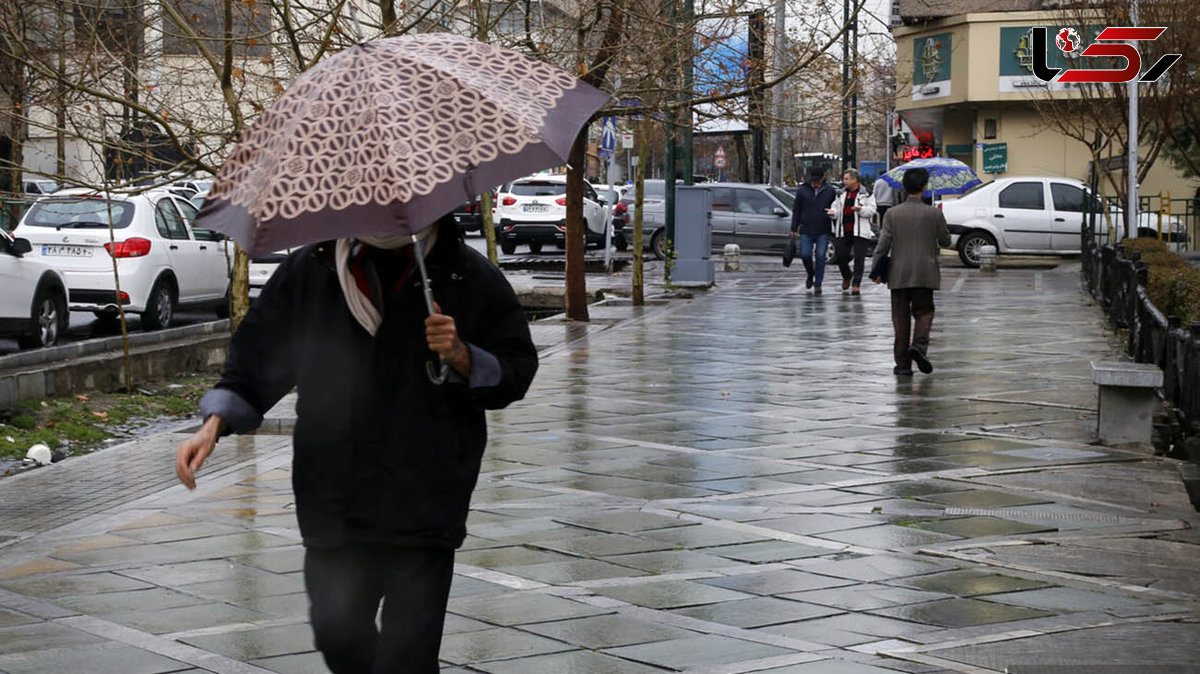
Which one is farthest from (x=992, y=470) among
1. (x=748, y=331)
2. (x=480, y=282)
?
(x=748, y=331)

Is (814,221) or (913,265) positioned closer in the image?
(913,265)

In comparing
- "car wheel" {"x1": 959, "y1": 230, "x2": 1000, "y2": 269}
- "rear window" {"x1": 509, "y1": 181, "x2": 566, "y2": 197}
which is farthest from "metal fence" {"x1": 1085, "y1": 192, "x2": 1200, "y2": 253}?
"rear window" {"x1": 509, "y1": 181, "x2": 566, "y2": 197}

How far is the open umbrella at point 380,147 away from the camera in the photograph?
343cm

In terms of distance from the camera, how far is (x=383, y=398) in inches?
142

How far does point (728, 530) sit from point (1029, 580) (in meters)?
1.45

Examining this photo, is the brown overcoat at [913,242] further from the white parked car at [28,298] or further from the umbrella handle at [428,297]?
the umbrella handle at [428,297]

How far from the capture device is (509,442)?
953 cm

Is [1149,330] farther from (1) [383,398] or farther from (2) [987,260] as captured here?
(2) [987,260]

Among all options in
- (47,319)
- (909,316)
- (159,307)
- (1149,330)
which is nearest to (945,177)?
(159,307)

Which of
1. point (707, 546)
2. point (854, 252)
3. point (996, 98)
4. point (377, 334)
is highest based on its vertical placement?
point (996, 98)

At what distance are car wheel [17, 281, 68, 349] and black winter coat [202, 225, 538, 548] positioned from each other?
12.1 m

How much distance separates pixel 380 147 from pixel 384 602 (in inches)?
41.4

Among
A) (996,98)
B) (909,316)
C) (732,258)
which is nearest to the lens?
(909,316)

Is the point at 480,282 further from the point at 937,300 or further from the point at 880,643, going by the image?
the point at 937,300
